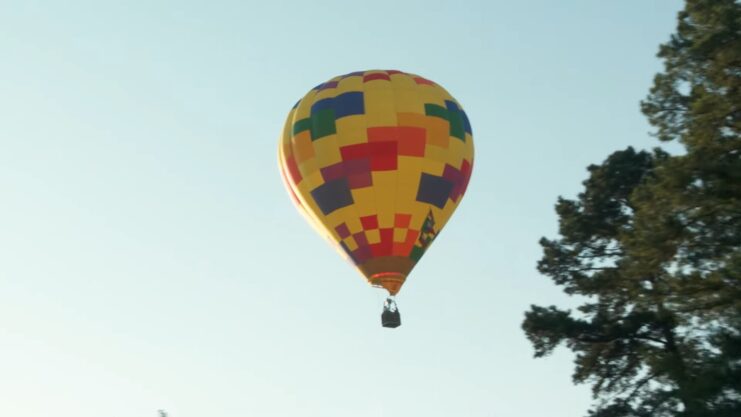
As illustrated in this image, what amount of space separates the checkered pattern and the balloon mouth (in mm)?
52

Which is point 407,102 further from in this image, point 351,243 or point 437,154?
point 351,243

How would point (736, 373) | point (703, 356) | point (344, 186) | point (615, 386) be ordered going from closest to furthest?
point (736, 373)
point (703, 356)
point (615, 386)
point (344, 186)

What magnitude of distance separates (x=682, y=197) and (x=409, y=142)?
557 inches

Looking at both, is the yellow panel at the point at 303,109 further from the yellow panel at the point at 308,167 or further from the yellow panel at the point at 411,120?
the yellow panel at the point at 411,120

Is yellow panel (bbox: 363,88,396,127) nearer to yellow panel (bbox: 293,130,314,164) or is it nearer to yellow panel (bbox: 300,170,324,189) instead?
yellow panel (bbox: 293,130,314,164)

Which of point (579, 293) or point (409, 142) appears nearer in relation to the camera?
point (579, 293)

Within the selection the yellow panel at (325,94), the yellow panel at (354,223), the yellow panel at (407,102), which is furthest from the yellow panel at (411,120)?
the yellow panel at (354,223)

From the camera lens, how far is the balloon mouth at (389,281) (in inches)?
1366

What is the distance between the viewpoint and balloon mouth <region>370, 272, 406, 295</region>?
3469 centimetres

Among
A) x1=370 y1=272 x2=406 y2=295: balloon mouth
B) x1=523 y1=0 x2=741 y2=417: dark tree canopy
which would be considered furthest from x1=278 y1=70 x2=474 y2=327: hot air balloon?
x1=523 y1=0 x2=741 y2=417: dark tree canopy

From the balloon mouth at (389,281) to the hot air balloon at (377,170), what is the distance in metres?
0.03

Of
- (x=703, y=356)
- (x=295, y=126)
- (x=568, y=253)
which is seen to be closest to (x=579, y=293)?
(x=568, y=253)

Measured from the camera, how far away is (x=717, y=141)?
79.2ft

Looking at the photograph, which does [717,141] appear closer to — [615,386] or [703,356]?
[703,356]
